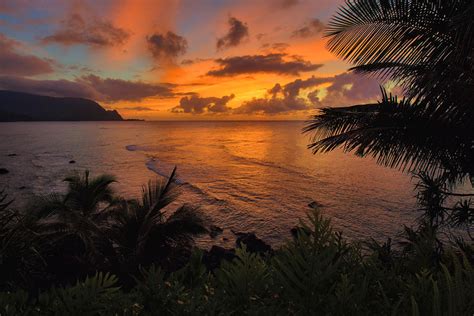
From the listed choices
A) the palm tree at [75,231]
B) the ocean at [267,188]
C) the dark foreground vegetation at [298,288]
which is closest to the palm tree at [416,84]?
Answer: the dark foreground vegetation at [298,288]

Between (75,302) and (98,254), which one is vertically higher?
(75,302)

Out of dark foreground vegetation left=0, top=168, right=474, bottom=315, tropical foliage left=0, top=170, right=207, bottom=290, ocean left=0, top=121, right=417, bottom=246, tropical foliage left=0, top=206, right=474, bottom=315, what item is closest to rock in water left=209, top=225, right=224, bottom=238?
ocean left=0, top=121, right=417, bottom=246

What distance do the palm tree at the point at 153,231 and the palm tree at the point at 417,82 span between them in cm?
552

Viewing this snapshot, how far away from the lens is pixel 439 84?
5.14 meters

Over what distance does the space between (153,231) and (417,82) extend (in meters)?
7.78

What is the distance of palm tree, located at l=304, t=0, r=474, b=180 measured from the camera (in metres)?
5.07

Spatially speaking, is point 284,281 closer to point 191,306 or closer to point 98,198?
point 191,306

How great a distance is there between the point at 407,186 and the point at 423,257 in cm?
3136

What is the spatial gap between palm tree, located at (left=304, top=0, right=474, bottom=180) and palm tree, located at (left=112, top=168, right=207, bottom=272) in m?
5.52

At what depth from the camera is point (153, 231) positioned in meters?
9.60

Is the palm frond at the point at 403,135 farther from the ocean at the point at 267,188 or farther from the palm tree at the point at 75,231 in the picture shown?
the ocean at the point at 267,188

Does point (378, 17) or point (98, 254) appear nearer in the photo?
Result: point (378, 17)

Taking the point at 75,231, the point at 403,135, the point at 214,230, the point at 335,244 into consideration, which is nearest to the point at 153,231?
the point at 75,231

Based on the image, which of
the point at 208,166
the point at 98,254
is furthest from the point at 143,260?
the point at 208,166
